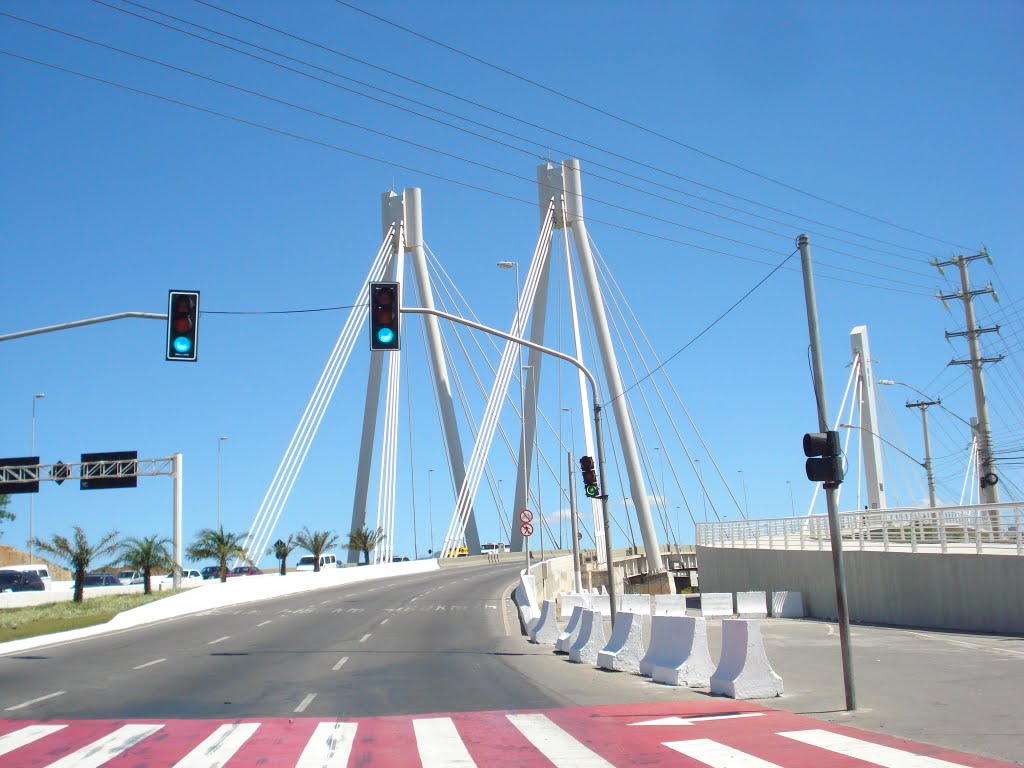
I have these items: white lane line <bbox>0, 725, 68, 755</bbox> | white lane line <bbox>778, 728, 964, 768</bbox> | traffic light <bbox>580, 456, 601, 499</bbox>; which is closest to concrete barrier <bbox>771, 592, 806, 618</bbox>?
traffic light <bbox>580, 456, 601, 499</bbox>

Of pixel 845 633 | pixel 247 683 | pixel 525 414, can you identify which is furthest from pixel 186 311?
pixel 525 414

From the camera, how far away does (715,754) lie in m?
9.70

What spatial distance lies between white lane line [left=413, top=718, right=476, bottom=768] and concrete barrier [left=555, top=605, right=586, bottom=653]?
7787 mm

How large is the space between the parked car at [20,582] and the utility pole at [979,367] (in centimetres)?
4205

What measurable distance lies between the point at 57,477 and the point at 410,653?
3175 centimetres

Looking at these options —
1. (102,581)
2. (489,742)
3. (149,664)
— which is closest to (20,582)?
(102,581)

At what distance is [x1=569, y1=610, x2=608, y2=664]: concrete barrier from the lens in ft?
59.5

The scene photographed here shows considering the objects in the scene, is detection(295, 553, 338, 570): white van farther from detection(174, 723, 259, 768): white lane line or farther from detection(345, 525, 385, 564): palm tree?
detection(174, 723, 259, 768): white lane line

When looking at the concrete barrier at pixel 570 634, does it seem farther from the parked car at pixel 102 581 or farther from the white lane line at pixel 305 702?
the parked car at pixel 102 581

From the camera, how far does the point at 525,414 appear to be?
53.2m

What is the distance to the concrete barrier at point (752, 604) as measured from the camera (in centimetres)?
2947

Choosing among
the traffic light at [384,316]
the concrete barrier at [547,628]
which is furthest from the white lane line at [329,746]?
the concrete barrier at [547,628]

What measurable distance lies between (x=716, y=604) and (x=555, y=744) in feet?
67.5

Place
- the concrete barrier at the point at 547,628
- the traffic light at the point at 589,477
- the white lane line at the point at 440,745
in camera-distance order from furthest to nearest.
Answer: the traffic light at the point at 589,477, the concrete barrier at the point at 547,628, the white lane line at the point at 440,745
